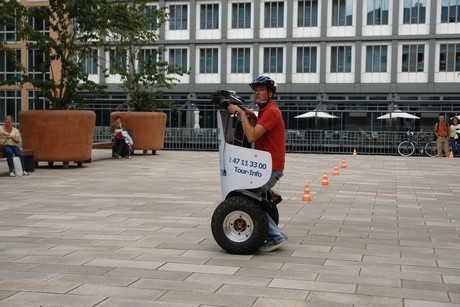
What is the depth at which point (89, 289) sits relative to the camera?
491 cm

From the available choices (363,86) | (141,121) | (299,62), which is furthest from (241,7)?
(141,121)

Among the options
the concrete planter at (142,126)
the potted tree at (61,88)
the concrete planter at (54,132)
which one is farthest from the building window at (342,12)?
the concrete planter at (54,132)

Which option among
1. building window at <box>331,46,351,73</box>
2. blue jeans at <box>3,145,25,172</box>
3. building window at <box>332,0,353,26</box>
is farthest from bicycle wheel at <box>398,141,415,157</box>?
blue jeans at <box>3,145,25,172</box>

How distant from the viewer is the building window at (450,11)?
141 ft

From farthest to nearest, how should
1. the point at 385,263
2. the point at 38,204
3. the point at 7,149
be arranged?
1. the point at 7,149
2. the point at 38,204
3. the point at 385,263

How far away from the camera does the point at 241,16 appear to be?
1848 inches

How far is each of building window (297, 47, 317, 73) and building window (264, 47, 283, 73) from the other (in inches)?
54.6

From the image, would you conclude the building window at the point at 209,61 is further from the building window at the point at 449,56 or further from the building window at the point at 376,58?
the building window at the point at 449,56

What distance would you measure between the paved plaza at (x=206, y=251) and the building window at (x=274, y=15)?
35.1m

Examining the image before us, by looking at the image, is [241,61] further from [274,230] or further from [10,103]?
[274,230]

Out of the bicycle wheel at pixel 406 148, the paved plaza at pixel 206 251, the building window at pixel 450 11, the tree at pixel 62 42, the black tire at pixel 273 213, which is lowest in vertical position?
the bicycle wheel at pixel 406 148

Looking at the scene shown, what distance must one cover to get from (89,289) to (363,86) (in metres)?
41.6

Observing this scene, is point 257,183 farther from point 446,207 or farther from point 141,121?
point 141,121

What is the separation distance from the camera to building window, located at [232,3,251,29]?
1844 inches
